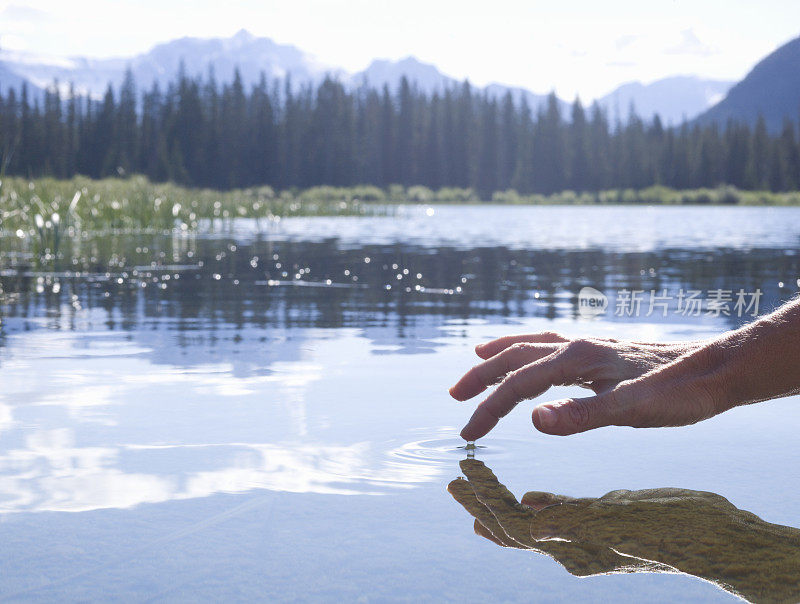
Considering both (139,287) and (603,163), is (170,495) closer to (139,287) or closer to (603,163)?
(139,287)

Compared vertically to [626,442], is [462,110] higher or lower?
higher

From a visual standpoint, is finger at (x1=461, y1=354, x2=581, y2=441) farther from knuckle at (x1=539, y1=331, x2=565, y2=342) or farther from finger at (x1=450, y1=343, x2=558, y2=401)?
knuckle at (x1=539, y1=331, x2=565, y2=342)

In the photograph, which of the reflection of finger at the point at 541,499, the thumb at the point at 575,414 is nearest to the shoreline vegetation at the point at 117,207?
the reflection of finger at the point at 541,499

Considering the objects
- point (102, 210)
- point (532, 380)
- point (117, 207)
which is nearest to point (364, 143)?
point (117, 207)

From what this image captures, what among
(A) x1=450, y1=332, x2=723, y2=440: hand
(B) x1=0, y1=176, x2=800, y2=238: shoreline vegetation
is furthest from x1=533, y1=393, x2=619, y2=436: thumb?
(B) x1=0, y1=176, x2=800, y2=238: shoreline vegetation

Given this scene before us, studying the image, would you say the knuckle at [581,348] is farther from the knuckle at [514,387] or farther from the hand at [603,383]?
the knuckle at [514,387]

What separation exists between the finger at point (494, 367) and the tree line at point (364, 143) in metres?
110

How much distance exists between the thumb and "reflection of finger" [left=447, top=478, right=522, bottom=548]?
743 mm

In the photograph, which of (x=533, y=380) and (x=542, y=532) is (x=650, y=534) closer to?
(x=542, y=532)

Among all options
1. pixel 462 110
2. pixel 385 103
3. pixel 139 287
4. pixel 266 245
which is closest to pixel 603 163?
pixel 462 110

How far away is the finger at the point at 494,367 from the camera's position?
2.85 metres

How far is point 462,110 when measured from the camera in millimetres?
138750

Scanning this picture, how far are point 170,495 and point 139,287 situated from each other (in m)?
9.44

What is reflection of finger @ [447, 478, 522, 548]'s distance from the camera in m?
2.95
